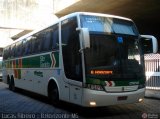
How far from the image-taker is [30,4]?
29.7 metres

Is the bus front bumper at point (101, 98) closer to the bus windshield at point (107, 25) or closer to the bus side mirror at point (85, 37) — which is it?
the bus side mirror at point (85, 37)

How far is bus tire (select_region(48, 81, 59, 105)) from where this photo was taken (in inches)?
494

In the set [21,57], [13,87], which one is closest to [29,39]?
[21,57]

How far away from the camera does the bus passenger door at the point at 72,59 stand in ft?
34.2

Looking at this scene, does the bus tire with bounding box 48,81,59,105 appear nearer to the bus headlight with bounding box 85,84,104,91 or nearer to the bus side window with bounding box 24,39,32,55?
the bus headlight with bounding box 85,84,104,91

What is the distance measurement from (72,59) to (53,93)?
2.44 m

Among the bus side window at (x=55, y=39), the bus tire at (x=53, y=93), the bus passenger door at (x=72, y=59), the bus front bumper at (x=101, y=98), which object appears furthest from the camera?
the bus tire at (x=53, y=93)

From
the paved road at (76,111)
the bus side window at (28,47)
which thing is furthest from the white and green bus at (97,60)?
the bus side window at (28,47)

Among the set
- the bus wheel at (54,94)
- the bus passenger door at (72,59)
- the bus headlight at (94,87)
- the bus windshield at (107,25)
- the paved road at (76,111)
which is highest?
the bus windshield at (107,25)

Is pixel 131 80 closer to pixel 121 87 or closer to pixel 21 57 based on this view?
pixel 121 87

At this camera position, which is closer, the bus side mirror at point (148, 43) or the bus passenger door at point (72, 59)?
the bus passenger door at point (72, 59)

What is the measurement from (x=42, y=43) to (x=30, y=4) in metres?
16.2

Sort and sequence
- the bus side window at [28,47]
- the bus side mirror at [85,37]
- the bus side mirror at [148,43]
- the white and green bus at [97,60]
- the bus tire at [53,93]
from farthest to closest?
the bus side window at [28,47] < the bus tire at [53,93] < the bus side mirror at [148,43] < the white and green bus at [97,60] < the bus side mirror at [85,37]

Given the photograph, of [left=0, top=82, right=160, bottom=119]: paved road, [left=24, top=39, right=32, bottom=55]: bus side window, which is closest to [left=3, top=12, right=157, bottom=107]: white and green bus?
[left=0, top=82, right=160, bottom=119]: paved road
